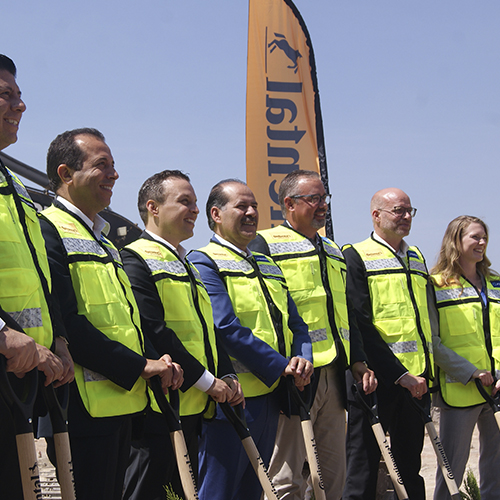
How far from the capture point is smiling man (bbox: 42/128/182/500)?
2.89 meters

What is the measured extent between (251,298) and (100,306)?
1232 mm

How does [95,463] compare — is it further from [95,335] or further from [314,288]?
[314,288]

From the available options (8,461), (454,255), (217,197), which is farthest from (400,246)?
(8,461)

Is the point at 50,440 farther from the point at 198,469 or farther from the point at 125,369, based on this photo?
the point at 198,469

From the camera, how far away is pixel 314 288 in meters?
4.47

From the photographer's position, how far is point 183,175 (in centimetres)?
405

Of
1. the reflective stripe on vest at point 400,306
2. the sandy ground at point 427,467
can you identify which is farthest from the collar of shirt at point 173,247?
the sandy ground at point 427,467

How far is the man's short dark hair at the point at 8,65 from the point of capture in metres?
2.86

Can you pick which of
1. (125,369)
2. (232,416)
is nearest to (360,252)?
(232,416)

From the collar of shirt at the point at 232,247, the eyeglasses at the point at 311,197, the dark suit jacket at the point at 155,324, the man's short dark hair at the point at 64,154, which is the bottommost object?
the dark suit jacket at the point at 155,324

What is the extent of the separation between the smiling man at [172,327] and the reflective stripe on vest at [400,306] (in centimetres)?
152

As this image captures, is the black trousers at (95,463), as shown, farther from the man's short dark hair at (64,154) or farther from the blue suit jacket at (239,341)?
the man's short dark hair at (64,154)

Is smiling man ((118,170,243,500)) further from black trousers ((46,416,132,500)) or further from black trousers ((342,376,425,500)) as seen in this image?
black trousers ((342,376,425,500))

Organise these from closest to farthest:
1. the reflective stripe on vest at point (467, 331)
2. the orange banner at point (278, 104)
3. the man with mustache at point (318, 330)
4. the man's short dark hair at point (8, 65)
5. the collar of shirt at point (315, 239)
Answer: the man's short dark hair at point (8, 65) → the man with mustache at point (318, 330) → the collar of shirt at point (315, 239) → the reflective stripe on vest at point (467, 331) → the orange banner at point (278, 104)
